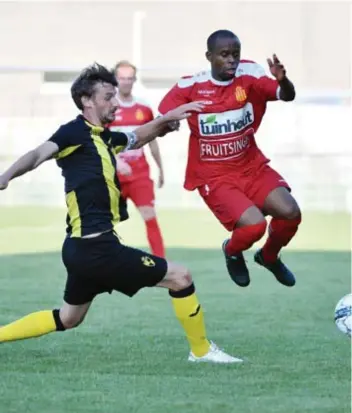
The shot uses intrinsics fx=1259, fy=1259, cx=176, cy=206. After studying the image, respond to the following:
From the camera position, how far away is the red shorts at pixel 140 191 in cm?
1358

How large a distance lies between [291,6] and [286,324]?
25.5 metres

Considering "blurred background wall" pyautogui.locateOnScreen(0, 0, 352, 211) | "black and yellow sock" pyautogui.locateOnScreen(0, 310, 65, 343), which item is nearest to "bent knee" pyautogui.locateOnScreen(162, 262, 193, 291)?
"black and yellow sock" pyautogui.locateOnScreen(0, 310, 65, 343)

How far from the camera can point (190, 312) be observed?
7.74 m

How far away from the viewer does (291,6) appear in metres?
34.4

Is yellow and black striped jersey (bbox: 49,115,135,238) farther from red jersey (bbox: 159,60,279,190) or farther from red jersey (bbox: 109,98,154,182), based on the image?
red jersey (bbox: 109,98,154,182)

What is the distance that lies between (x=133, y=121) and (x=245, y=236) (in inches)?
188

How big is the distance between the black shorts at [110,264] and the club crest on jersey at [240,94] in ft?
6.33

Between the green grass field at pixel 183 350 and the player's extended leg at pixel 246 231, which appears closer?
the green grass field at pixel 183 350

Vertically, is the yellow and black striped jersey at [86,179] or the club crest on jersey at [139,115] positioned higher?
the yellow and black striped jersey at [86,179]

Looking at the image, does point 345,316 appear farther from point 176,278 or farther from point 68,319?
point 68,319

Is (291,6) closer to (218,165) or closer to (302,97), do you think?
(302,97)

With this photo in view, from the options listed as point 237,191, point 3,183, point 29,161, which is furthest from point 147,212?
point 3,183

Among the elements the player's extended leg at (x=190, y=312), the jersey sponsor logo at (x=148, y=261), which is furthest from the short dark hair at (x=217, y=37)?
the jersey sponsor logo at (x=148, y=261)

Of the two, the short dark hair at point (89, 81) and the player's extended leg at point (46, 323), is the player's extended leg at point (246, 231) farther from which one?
the short dark hair at point (89, 81)
